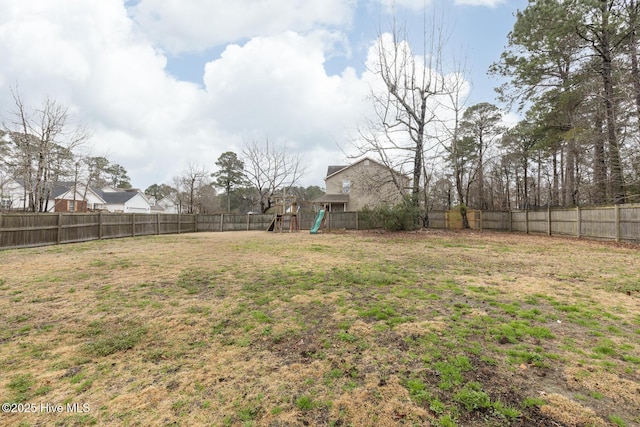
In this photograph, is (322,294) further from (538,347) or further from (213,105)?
(213,105)

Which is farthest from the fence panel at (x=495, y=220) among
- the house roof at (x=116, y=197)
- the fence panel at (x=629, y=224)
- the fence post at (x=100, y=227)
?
the house roof at (x=116, y=197)

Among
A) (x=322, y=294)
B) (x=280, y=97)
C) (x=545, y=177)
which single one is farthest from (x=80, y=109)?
(x=545, y=177)

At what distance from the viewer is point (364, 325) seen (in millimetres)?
3156

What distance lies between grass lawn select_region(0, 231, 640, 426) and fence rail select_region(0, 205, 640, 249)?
6.74 m

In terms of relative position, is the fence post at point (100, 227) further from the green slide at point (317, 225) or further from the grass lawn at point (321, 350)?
the green slide at point (317, 225)

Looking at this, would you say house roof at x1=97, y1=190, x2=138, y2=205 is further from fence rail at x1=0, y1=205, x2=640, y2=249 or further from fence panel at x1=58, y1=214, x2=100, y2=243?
fence panel at x1=58, y1=214, x2=100, y2=243

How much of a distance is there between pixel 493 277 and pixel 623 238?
9.19 m

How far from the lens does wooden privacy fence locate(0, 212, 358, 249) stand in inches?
372

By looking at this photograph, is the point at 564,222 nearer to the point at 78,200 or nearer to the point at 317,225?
the point at 317,225

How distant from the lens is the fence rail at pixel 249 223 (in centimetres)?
967

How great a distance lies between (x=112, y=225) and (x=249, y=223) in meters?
10.0

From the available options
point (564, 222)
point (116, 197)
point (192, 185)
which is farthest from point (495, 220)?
point (116, 197)

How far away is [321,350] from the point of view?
2623mm

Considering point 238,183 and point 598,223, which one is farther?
point 238,183
